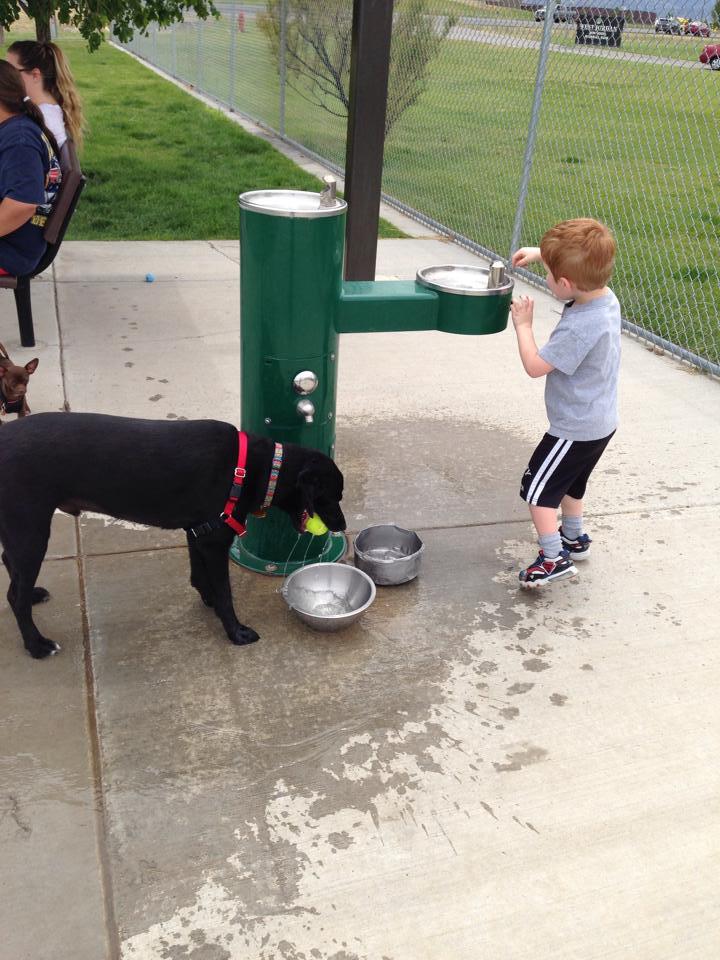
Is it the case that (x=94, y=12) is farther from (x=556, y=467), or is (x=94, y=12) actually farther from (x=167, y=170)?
(x=556, y=467)

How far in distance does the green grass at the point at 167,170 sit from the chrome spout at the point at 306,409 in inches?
202

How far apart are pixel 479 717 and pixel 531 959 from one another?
80 cm

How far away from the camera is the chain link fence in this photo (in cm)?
645

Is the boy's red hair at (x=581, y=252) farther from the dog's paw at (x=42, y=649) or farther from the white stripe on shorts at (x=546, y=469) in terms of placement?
the dog's paw at (x=42, y=649)

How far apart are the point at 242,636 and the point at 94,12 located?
622 cm

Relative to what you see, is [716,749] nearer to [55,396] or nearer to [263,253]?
[263,253]

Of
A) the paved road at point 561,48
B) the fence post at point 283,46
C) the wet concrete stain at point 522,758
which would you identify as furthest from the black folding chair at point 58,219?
the fence post at point 283,46

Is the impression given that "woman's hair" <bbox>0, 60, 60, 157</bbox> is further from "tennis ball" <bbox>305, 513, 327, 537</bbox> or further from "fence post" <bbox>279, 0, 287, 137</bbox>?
"fence post" <bbox>279, 0, 287, 137</bbox>

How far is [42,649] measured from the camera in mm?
2793

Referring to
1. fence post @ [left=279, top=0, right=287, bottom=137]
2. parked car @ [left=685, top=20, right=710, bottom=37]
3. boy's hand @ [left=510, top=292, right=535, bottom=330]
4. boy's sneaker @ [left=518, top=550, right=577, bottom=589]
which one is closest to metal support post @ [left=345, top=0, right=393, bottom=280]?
parked car @ [left=685, top=20, right=710, bottom=37]

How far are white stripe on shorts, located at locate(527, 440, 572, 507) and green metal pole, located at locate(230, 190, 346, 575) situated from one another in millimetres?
799

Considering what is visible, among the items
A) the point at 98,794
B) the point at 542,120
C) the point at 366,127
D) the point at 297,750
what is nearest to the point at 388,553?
the point at 297,750

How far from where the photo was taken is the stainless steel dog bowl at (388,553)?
3232 millimetres

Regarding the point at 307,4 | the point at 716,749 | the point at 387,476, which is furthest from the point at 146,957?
the point at 307,4
